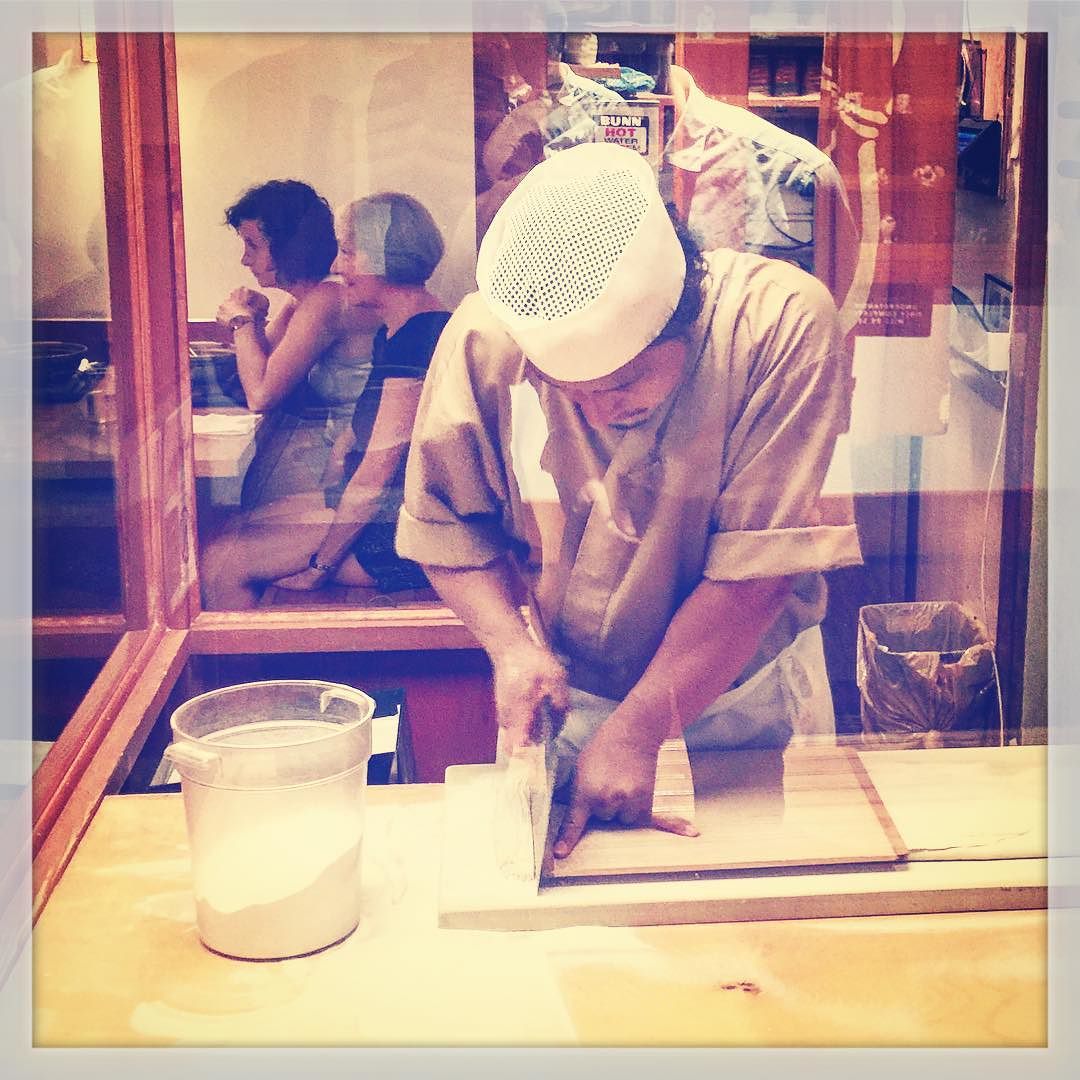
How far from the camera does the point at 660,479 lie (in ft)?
3.88

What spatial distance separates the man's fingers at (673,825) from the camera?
121 cm

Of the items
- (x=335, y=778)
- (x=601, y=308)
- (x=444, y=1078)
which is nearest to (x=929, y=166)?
(x=601, y=308)

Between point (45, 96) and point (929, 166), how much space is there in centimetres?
77

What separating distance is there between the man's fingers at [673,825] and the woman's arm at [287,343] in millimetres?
516

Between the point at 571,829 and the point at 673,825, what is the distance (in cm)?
9

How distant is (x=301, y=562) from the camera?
120cm

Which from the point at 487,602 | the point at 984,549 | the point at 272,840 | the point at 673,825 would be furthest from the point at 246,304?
the point at 984,549

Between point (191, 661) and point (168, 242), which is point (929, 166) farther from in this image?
point (191, 661)

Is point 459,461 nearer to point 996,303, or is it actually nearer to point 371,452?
point 371,452

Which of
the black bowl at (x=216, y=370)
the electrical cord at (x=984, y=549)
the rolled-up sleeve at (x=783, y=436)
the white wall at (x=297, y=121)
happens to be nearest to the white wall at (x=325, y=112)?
the white wall at (x=297, y=121)

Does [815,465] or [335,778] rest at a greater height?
[815,465]

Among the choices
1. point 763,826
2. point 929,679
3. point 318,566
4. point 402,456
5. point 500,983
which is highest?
point 402,456

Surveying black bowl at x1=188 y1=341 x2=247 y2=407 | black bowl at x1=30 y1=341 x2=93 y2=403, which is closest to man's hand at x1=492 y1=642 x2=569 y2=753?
black bowl at x1=188 y1=341 x2=247 y2=407

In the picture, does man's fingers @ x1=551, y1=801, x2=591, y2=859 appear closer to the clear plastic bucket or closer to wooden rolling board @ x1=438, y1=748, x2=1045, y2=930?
wooden rolling board @ x1=438, y1=748, x2=1045, y2=930
